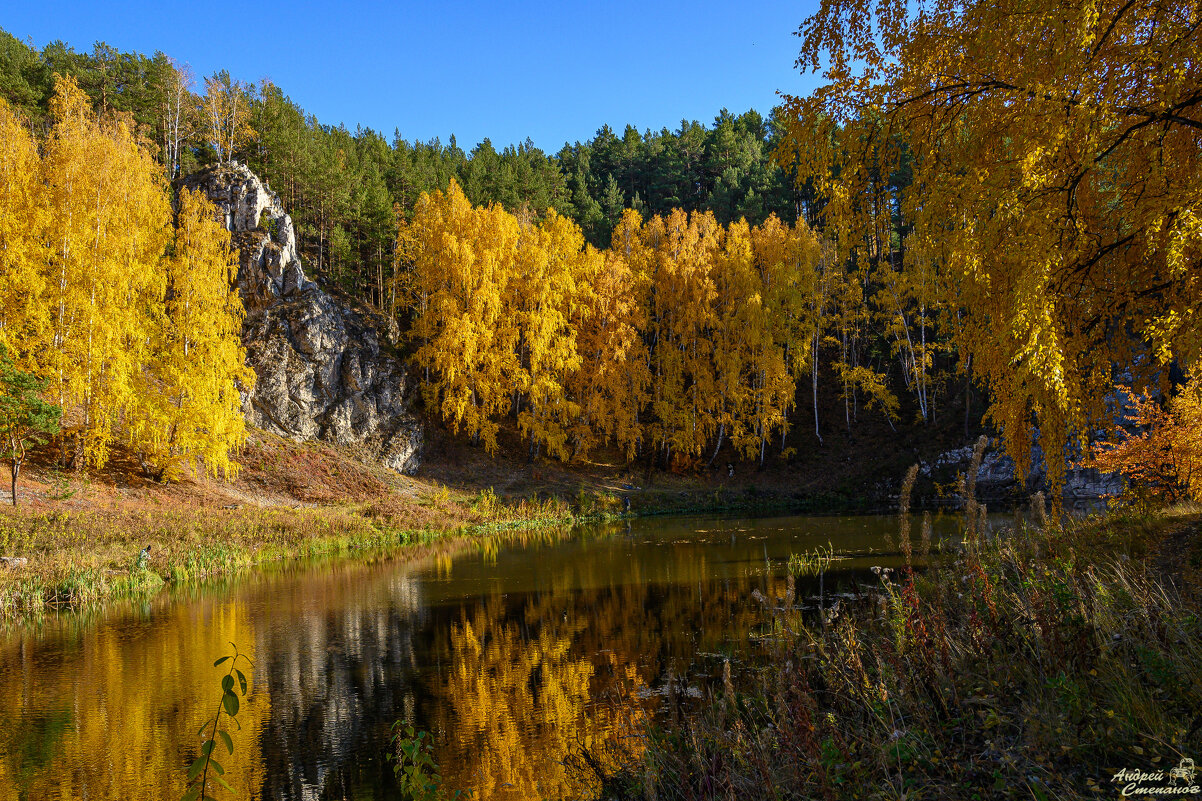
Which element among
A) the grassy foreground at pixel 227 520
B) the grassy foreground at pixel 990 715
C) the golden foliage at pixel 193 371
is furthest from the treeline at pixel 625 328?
the grassy foreground at pixel 990 715

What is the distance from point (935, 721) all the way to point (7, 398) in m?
23.9

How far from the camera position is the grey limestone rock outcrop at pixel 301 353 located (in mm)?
34906

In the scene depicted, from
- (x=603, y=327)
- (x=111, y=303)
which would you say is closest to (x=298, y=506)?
(x=111, y=303)

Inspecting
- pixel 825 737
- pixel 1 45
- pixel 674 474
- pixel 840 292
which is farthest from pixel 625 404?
pixel 1 45

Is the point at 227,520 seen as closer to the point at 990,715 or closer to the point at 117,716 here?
the point at 117,716

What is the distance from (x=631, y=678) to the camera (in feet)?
32.0

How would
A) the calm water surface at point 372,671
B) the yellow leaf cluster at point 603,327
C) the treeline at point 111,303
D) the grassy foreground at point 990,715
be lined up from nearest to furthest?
the grassy foreground at point 990,715 → the calm water surface at point 372,671 → the treeline at point 111,303 → the yellow leaf cluster at point 603,327

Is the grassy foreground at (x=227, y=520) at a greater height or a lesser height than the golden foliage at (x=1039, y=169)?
lesser

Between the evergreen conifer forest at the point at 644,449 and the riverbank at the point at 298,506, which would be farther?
the riverbank at the point at 298,506

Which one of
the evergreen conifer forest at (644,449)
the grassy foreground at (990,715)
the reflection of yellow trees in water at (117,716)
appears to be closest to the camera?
the grassy foreground at (990,715)

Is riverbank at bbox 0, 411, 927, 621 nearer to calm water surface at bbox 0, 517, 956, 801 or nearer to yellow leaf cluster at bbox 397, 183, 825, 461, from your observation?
calm water surface at bbox 0, 517, 956, 801

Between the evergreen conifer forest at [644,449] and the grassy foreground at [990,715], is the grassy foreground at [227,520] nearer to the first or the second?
the evergreen conifer forest at [644,449]

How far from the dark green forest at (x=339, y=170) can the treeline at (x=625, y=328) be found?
20.3ft

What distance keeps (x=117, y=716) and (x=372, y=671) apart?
3.33 metres
